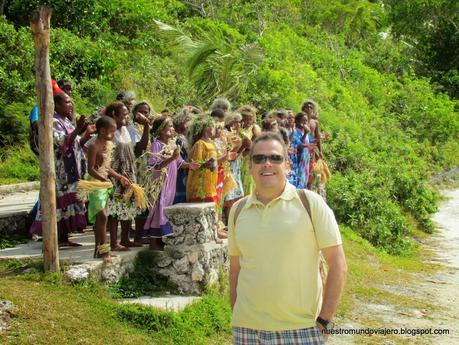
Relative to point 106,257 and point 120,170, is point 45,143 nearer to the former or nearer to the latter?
point 120,170

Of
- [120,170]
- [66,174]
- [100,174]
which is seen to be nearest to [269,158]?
[100,174]

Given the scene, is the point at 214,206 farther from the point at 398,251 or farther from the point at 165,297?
the point at 398,251

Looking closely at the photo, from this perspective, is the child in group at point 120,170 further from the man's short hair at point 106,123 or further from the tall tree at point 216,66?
the tall tree at point 216,66

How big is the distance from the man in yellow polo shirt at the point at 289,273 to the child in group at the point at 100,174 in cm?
312

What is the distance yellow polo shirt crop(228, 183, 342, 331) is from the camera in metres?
3.59

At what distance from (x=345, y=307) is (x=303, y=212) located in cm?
486

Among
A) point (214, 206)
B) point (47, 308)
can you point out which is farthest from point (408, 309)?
point (47, 308)

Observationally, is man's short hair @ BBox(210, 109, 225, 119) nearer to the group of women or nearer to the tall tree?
the group of women

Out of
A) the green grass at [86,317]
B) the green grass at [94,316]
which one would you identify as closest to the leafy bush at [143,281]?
the green grass at [94,316]

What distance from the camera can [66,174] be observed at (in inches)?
296

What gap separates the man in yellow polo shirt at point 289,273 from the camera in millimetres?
3596

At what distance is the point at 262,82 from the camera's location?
16312mm

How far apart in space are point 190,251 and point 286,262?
378cm

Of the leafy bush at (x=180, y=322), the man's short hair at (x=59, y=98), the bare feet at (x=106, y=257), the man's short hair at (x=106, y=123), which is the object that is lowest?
the leafy bush at (x=180, y=322)
